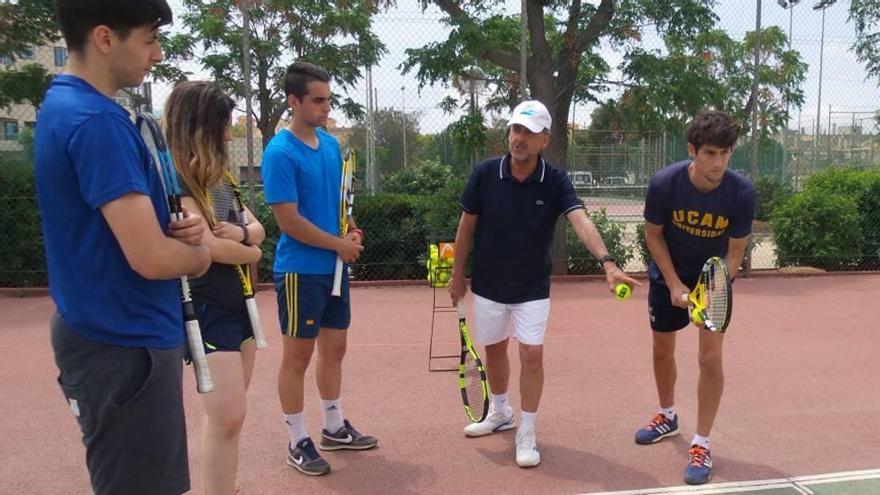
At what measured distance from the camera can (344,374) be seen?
5.09 m

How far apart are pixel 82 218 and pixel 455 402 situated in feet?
10.5

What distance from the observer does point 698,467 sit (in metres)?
3.38

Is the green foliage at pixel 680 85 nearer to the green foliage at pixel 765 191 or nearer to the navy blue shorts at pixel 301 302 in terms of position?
the navy blue shorts at pixel 301 302

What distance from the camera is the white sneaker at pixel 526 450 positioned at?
3.51m

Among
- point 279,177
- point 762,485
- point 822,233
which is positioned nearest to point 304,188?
point 279,177

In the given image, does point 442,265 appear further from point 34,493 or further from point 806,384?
point 806,384

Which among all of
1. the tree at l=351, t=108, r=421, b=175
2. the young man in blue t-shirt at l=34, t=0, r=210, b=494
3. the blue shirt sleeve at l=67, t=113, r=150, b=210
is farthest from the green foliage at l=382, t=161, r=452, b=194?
the blue shirt sleeve at l=67, t=113, r=150, b=210

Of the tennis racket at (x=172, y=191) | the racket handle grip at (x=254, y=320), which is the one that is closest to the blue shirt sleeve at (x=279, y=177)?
the racket handle grip at (x=254, y=320)

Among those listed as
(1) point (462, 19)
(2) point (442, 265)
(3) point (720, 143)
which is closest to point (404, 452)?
(2) point (442, 265)

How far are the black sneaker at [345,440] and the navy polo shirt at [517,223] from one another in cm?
107

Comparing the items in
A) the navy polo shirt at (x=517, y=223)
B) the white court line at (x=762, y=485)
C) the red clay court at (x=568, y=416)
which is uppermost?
the navy polo shirt at (x=517, y=223)

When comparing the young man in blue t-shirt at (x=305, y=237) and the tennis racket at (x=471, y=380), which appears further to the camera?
the tennis racket at (x=471, y=380)

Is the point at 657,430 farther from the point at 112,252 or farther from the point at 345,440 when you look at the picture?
the point at 112,252

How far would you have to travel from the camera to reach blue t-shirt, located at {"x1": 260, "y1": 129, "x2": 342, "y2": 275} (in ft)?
10.5
